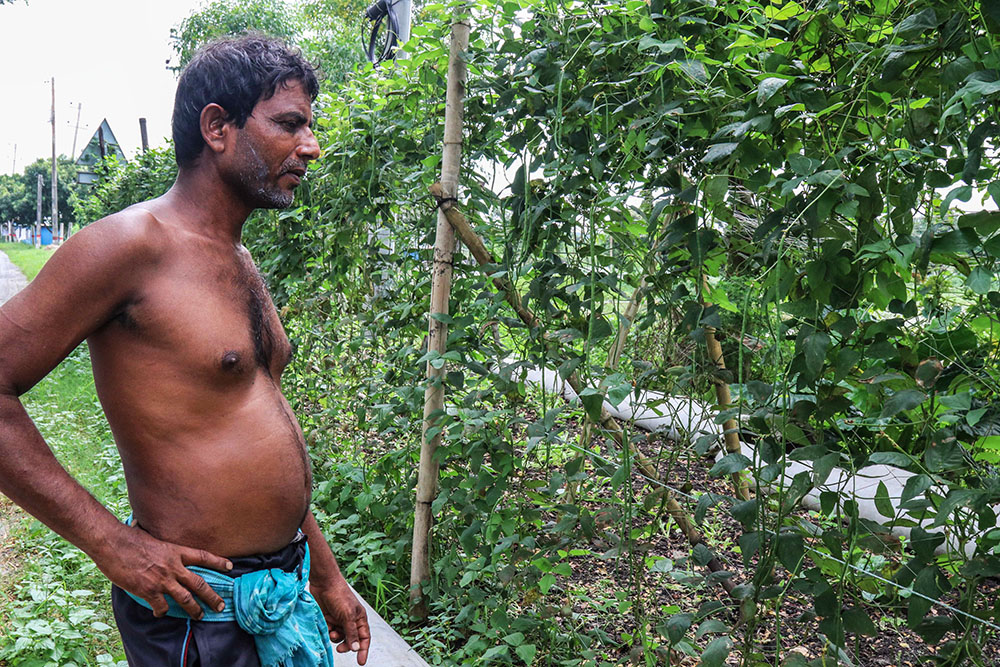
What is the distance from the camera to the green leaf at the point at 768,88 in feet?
4.73

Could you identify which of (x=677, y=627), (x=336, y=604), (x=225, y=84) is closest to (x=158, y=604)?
(x=336, y=604)

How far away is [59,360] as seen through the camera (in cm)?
Answer: 129

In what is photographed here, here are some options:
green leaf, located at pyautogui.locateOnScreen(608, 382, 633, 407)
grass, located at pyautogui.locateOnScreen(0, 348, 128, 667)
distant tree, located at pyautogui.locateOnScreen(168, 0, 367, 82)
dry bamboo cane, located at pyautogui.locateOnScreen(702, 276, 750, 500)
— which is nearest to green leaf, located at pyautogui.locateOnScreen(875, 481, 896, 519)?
dry bamboo cane, located at pyautogui.locateOnScreen(702, 276, 750, 500)

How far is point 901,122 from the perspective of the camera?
1519mm

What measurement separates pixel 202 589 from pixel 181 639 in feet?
0.40

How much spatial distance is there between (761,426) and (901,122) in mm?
629

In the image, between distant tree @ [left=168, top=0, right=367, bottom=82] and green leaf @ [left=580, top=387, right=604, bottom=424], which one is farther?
distant tree @ [left=168, top=0, right=367, bottom=82]

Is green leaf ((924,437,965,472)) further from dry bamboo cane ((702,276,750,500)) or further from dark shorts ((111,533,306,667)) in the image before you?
dark shorts ((111,533,306,667))

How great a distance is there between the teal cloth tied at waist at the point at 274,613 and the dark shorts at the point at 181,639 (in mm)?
15

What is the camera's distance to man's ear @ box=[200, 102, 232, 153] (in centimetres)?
151

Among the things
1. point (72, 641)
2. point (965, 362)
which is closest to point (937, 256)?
point (965, 362)

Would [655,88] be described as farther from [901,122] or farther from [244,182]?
[244,182]

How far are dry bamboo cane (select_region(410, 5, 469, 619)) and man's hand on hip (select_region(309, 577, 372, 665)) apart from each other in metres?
0.94

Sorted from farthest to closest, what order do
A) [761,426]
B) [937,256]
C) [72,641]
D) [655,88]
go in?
[72,641], [655,88], [761,426], [937,256]
